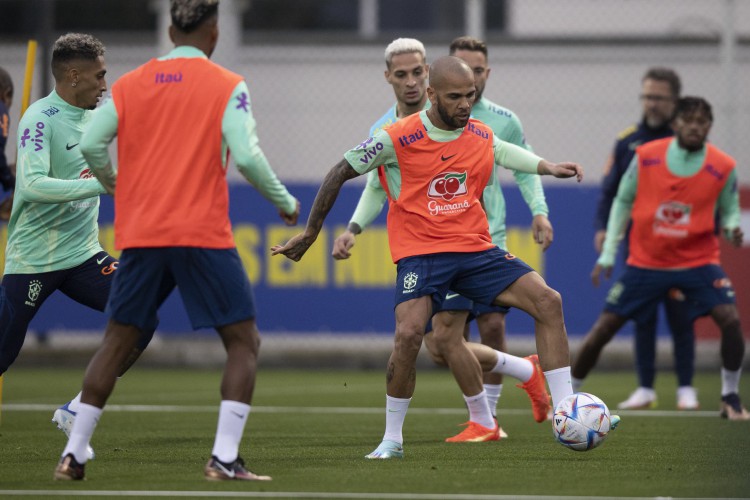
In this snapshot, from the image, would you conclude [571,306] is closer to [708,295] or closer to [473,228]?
[708,295]

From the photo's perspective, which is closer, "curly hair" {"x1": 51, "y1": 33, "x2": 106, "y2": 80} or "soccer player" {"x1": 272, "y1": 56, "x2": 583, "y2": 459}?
"soccer player" {"x1": 272, "y1": 56, "x2": 583, "y2": 459}

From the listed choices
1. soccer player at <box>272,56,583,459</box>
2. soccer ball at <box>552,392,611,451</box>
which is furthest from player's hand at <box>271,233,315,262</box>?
soccer ball at <box>552,392,611,451</box>

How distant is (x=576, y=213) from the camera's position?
591 inches

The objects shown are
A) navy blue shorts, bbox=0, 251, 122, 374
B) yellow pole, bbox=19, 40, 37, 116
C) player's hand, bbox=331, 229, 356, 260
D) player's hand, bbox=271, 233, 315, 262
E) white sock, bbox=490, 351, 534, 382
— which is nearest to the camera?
player's hand, bbox=271, 233, 315, 262

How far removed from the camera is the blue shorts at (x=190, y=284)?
639 centimetres

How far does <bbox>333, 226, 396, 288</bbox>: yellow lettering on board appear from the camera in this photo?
15039 mm

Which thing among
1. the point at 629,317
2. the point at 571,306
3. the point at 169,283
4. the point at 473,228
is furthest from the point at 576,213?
the point at 169,283

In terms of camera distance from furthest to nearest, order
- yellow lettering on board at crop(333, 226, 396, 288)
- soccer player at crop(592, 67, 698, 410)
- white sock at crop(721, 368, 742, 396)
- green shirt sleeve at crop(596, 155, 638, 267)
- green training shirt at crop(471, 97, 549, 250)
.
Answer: yellow lettering on board at crop(333, 226, 396, 288) < soccer player at crop(592, 67, 698, 410) < green shirt sleeve at crop(596, 155, 638, 267) < white sock at crop(721, 368, 742, 396) < green training shirt at crop(471, 97, 549, 250)

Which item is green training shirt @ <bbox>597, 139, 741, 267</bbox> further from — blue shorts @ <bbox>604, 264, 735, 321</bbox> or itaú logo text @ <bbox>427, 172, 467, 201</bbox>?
itaú logo text @ <bbox>427, 172, 467, 201</bbox>

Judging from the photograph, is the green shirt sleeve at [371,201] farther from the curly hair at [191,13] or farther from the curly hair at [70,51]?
the curly hair at [191,13]

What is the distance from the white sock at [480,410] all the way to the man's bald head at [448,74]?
197cm

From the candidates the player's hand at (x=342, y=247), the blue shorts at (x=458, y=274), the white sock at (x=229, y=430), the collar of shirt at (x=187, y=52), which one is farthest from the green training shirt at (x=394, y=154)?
the white sock at (x=229, y=430)

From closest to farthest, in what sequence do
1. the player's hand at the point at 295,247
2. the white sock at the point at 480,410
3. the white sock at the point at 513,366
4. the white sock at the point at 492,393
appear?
the player's hand at the point at 295,247 → the white sock at the point at 480,410 → the white sock at the point at 513,366 → the white sock at the point at 492,393

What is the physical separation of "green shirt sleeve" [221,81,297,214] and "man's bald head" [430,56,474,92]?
149 cm
